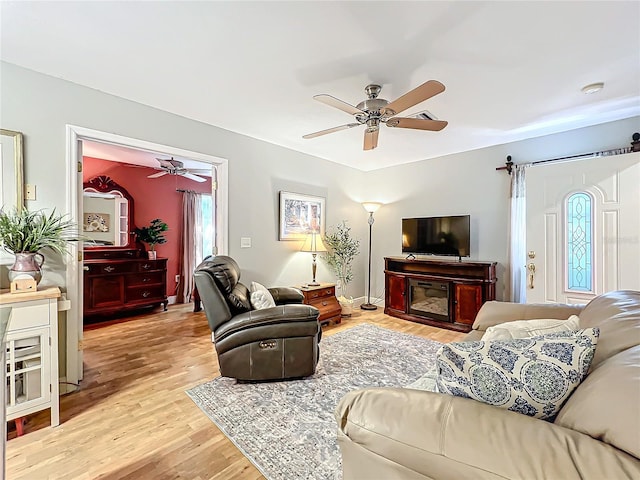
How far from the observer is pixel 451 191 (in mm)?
4445

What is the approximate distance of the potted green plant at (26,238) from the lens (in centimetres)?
196

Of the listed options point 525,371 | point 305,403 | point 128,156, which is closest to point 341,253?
point 305,403

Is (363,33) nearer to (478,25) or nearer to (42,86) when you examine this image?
(478,25)

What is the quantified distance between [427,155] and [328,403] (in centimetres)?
384

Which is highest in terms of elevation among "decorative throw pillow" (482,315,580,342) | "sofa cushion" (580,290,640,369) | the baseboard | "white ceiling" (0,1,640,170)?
"white ceiling" (0,1,640,170)

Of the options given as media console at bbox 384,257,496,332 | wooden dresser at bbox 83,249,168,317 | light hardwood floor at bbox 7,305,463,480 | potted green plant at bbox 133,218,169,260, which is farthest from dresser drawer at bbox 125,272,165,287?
media console at bbox 384,257,496,332

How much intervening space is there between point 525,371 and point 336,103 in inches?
77.1

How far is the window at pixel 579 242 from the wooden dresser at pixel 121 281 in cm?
551

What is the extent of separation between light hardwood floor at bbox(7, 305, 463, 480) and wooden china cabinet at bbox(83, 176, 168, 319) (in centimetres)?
118

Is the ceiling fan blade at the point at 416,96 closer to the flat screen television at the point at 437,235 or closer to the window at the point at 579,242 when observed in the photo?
the window at the point at 579,242

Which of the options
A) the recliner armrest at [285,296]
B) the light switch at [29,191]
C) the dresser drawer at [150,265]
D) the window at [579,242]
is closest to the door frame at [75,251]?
the light switch at [29,191]

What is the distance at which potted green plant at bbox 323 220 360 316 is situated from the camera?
15.7 ft

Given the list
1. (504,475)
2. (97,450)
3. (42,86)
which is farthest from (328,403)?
(42,86)

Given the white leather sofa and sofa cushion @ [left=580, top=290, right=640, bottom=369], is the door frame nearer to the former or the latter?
the white leather sofa
